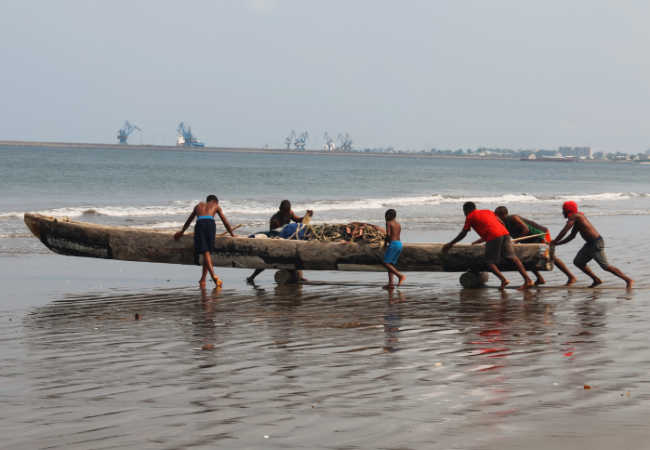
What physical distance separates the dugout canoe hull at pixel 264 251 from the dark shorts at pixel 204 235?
1.43 ft

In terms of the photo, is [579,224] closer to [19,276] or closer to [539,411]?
[539,411]

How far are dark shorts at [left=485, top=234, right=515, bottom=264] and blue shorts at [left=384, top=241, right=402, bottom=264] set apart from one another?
1.34 metres

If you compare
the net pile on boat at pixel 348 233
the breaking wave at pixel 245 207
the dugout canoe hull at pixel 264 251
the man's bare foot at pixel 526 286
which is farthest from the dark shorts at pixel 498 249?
the breaking wave at pixel 245 207

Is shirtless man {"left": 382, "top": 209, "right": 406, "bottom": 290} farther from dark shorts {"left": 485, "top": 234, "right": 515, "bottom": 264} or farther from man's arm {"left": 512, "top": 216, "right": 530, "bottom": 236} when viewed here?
man's arm {"left": 512, "top": 216, "right": 530, "bottom": 236}

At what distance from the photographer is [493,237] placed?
1160 cm

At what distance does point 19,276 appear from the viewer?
13.5 m

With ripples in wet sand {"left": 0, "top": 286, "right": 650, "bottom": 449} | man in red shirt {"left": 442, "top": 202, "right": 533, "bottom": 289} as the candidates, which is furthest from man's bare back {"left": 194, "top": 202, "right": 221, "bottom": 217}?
man in red shirt {"left": 442, "top": 202, "right": 533, "bottom": 289}

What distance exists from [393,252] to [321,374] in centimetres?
578

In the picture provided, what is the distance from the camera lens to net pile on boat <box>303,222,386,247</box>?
1241cm

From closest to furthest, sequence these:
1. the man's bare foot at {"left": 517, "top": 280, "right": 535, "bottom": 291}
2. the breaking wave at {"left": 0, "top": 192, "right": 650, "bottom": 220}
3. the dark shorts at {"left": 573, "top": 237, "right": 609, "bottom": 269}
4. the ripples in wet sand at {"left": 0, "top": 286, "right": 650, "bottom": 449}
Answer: the ripples in wet sand at {"left": 0, "top": 286, "right": 650, "bottom": 449}
the dark shorts at {"left": 573, "top": 237, "right": 609, "bottom": 269}
the man's bare foot at {"left": 517, "top": 280, "right": 535, "bottom": 291}
the breaking wave at {"left": 0, "top": 192, "right": 650, "bottom": 220}

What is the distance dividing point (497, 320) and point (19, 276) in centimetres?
849

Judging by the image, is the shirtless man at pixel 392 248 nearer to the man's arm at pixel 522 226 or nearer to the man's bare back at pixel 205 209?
the man's arm at pixel 522 226

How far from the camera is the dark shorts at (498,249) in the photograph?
11.6 m

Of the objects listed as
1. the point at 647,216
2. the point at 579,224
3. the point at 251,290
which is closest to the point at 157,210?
the point at 647,216
